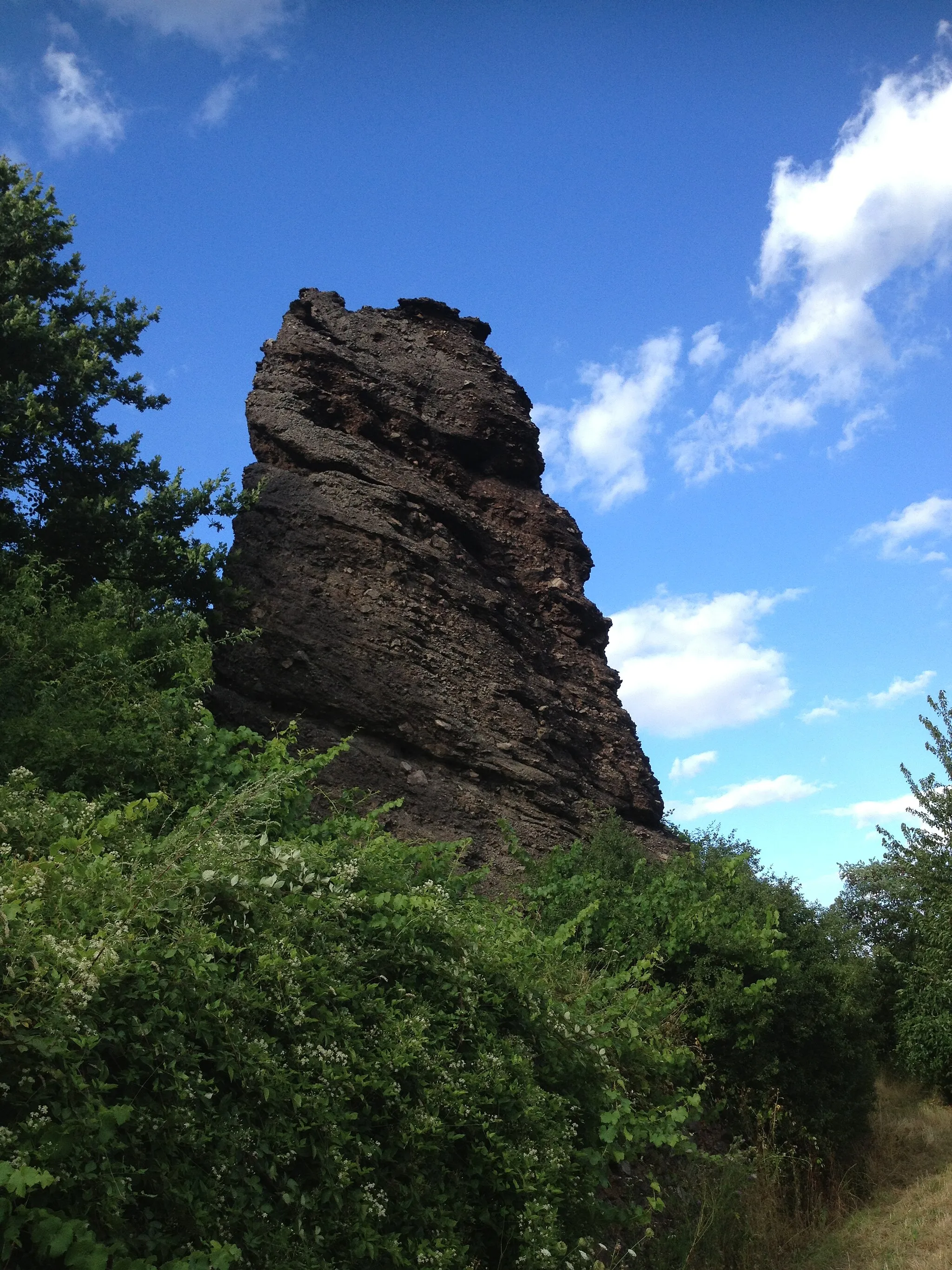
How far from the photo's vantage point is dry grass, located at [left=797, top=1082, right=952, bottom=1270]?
306 inches

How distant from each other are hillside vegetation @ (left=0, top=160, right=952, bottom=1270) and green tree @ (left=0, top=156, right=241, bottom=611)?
761 mm

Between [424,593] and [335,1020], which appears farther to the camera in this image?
[424,593]

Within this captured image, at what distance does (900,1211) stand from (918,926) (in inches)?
454

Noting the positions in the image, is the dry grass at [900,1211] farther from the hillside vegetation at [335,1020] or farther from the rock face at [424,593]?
the rock face at [424,593]

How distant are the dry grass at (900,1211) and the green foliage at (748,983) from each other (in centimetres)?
66

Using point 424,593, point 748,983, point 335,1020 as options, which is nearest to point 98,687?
point 424,593

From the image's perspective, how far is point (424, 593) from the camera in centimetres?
1507

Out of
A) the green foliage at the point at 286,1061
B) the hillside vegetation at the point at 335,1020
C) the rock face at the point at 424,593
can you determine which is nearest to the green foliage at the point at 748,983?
the hillside vegetation at the point at 335,1020

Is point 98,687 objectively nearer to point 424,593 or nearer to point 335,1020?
point 424,593

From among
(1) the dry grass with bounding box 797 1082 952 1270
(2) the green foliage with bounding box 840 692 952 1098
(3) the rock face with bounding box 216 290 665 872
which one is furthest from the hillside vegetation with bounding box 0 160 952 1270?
(2) the green foliage with bounding box 840 692 952 1098

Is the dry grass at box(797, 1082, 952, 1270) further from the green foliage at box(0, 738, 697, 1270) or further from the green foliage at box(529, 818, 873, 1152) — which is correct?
the green foliage at box(0, 738, 697, 1270)

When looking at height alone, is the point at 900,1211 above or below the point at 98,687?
below

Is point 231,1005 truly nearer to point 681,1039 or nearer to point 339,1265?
point 339,1265

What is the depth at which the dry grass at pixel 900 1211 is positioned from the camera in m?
7.77
